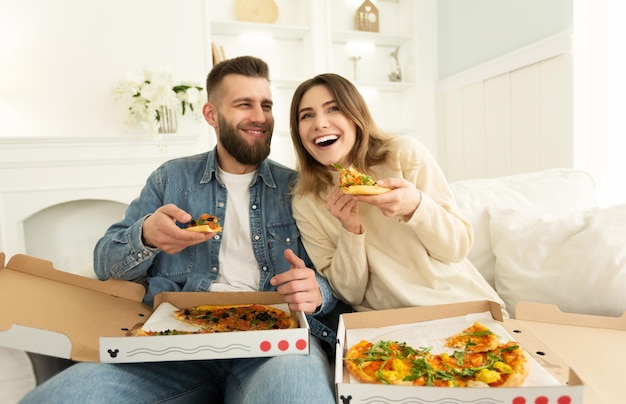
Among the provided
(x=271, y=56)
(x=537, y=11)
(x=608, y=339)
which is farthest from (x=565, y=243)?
(x=271, y=56)

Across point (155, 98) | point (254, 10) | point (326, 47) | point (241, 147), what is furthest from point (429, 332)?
point (254, 10)

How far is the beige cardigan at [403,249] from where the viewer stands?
126cm

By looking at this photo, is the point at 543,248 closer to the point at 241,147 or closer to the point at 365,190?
the point at 365,190

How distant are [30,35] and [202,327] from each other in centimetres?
278

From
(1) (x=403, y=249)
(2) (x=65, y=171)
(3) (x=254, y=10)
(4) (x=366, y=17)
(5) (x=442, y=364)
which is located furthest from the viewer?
(4) (x=366, y=17)

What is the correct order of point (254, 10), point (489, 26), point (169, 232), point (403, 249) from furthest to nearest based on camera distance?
point (254, 10) < point (489, 26) < point (403, 249) < point (169, 232)

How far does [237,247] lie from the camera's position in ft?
4.90

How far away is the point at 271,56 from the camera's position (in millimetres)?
3662

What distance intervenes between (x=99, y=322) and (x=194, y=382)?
0.94ft

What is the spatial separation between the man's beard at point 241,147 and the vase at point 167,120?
154cm

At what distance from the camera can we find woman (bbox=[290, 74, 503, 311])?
1.26 metres

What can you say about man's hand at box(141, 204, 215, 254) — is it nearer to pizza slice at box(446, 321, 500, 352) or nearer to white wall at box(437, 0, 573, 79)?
pizza slice at box(446, 321, 500, 352)

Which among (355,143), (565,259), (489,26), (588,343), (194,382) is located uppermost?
(489,26)

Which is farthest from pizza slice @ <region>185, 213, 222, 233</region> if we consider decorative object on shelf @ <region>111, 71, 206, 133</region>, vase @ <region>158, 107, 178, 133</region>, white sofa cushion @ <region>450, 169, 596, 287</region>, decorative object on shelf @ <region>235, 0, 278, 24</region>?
decorative object on shelf @ <region>235, 0, 278, 24</region>
